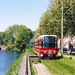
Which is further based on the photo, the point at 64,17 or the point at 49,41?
the point at 64,17

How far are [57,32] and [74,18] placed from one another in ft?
15.6

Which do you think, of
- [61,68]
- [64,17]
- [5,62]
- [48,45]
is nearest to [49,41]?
[48,45]

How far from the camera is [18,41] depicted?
586 ft

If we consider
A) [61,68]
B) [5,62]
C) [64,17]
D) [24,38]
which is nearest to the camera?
[61,68]

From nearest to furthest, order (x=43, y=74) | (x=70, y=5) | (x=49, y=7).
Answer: (x=43, y=74) < (x=70, y=5) < (x=49, y=7)

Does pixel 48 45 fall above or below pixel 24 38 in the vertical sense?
below

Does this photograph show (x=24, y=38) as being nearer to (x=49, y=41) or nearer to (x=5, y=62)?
(x=5, y=62)

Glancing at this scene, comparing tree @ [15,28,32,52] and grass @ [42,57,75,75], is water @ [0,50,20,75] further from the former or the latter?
tree @ [15,28,32,52]

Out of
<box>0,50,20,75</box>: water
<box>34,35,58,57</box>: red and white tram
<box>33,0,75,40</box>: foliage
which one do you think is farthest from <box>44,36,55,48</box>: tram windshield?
<box>33,0,75,40</box>: foliage

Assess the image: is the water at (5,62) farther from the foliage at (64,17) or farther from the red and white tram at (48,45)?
the foliage at (64,17)

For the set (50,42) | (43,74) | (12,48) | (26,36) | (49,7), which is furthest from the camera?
(12,48)

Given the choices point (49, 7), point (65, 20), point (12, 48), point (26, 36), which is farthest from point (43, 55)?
point (12, 48)

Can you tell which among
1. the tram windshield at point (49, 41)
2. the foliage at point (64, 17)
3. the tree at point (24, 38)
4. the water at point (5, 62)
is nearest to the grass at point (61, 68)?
the tram windshield at point (49, 41)

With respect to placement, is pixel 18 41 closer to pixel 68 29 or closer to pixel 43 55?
pixel 68 29
